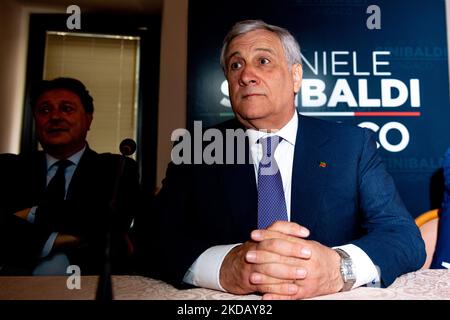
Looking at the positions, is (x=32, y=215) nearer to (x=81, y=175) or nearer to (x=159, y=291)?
(x=81, y=175)

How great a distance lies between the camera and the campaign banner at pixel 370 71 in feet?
7.84

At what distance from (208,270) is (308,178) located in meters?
0.53

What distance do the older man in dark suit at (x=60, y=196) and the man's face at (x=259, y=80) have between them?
0.64 metres

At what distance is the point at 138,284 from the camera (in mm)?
806

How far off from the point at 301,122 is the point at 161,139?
1.48 metres

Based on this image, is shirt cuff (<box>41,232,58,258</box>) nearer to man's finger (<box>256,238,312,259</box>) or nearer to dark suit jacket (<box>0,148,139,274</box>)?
dark suit jacket (<box>0,148,139,274</box>)

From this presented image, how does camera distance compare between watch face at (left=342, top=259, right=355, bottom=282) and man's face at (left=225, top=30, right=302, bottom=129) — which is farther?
man's face at (left=225, top=30, right=302, bottom=129)

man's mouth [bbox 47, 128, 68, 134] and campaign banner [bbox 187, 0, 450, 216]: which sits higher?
campaign banner [bbox 187, 0, 450, 216]

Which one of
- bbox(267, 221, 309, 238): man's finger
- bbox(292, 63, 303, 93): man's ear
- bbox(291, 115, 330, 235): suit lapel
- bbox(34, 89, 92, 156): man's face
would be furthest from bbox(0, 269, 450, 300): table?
bbox(34, 89, 92, 156): man's face

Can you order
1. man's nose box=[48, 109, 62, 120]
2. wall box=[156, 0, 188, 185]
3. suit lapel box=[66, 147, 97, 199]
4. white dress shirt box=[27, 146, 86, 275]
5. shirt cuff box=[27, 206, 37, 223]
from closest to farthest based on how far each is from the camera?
white dress shirt box=[27, 146, 86, 275]
shirt cuff box=[27, 206, 37, 223]
suit lapel box=[66, 147, 97, 199]
man's nose box=[48, 109, 62, 120]
wall box=[156, 0, 188, 185]

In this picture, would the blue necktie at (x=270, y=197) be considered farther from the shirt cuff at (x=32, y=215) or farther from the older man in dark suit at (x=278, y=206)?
the shirt cuff at (x=32, y=215)

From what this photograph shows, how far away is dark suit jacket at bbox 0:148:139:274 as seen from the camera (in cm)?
145

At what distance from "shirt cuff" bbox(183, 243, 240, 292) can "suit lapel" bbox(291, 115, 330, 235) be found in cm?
38

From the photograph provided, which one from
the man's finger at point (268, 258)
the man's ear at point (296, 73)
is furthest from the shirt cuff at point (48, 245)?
the man's ear at point (296, 73)
